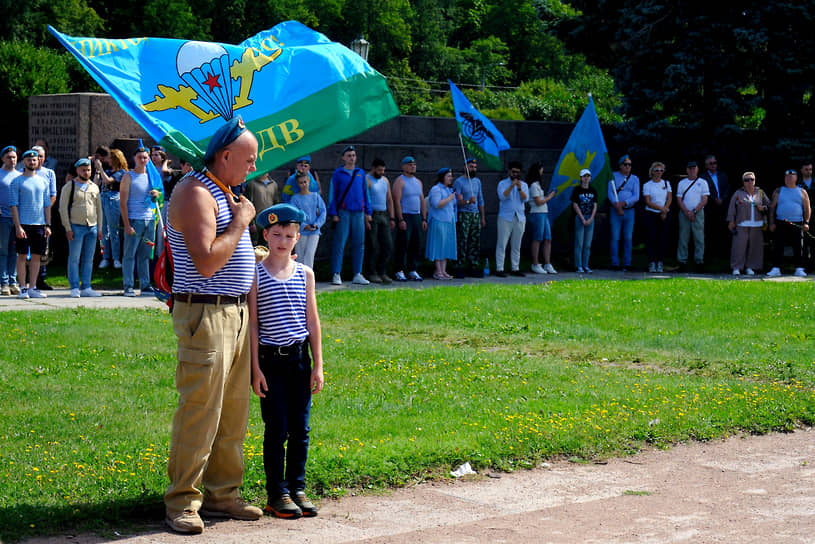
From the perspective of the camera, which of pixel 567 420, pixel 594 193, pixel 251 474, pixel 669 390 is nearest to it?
pixel 251 474

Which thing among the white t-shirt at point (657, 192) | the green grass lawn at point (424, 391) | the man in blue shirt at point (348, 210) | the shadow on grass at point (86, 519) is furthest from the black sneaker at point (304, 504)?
the white t-shirt at point (657, 192)

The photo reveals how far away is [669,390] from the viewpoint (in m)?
9.38

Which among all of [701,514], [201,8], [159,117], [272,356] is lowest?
[701,514]

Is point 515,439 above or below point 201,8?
below

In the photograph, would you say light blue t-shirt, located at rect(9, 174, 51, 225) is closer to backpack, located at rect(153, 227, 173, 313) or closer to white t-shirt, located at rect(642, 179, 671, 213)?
backpack, located at rect(153, 227, 173, 313)

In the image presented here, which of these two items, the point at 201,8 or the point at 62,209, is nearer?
the point at 62,209

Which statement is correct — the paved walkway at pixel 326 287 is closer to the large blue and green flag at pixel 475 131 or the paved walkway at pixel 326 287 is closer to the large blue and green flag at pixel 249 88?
the large blue and green flag at pixel 475 131

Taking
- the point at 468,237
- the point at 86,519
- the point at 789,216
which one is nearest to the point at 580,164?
the point at 468,237

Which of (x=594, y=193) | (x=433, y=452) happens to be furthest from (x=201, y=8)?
(x=433, y=452)

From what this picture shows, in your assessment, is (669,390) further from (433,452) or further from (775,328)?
(775,328)

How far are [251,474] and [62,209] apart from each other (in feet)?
31.8

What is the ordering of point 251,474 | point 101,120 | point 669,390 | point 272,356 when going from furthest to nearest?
point 101,120 → point 669,390 → point 251,474 → point 272,356

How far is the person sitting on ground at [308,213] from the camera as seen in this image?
17.0 meters

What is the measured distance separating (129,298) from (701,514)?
10718mm
